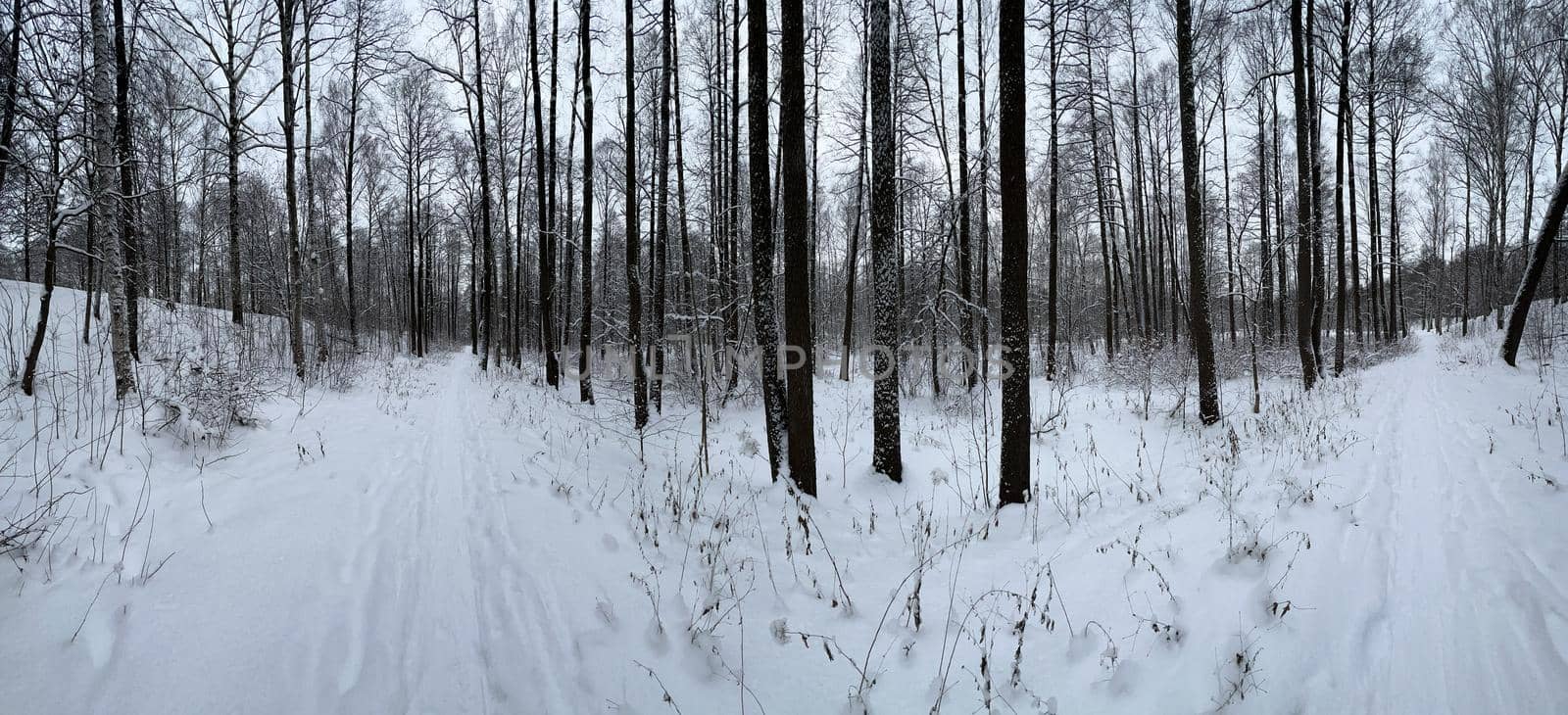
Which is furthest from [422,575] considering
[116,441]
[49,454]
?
[116,441]

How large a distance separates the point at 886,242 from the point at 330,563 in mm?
5341

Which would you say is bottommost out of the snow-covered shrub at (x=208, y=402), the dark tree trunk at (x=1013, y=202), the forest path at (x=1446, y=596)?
the forest path at (x=1446, y=596)

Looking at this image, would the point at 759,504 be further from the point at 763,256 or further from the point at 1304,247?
the point at 1304,247

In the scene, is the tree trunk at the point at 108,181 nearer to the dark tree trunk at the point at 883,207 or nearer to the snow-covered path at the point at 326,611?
the snow-covered path at the point at 326,611

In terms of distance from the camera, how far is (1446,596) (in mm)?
3053

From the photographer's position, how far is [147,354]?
9.91m

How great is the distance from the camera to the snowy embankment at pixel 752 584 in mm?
2385

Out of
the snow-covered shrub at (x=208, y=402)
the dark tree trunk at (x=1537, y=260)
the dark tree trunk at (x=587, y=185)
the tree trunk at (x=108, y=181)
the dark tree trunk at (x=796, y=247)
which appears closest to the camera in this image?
the snow-covered shrub at (x=208, y=402)

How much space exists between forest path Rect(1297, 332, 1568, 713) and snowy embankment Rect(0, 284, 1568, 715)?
0.06 ft

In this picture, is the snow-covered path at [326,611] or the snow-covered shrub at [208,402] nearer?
the snow-covered path at [326,611]

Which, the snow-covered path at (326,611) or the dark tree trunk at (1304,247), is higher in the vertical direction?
the dark tree trunk at (1304,247)

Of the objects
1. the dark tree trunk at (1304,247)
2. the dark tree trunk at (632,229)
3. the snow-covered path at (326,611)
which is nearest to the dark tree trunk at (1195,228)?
the dark tree trunk at (1304,247)

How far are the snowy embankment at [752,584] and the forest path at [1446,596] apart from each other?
0.06 feet

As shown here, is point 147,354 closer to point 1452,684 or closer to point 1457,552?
point 1452,684
